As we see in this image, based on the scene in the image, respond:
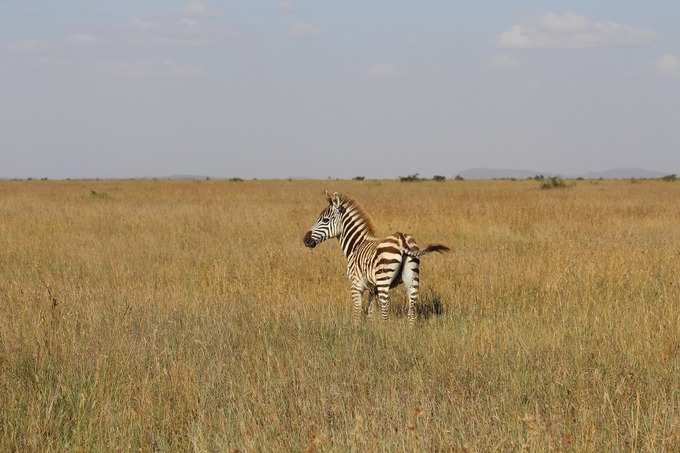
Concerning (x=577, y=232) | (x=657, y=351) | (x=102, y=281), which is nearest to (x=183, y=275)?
(x=102, y=281)

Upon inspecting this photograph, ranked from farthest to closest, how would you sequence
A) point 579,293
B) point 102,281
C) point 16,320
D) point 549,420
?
point 102,281
point 579,293
point 16,320
point 549,420

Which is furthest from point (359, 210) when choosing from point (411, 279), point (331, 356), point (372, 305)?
point (331, 356)

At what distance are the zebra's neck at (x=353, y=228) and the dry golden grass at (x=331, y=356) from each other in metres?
0.82

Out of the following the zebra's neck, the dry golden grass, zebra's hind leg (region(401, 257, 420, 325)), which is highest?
the zebra's neck

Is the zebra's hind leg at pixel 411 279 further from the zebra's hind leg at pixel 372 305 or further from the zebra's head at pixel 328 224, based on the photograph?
the zebra's head at pixel 328 224

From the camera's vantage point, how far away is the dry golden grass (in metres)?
3.93

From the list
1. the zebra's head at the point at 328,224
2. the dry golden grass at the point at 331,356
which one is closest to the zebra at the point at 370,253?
the zebra's head at the point at 328,224

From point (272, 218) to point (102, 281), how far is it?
29.1ft

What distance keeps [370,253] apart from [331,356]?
5.68 ft

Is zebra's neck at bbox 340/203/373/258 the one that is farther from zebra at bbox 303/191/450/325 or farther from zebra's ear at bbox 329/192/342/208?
zebra's ear at bbox 329/192/342/208

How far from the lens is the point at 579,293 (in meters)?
8.64

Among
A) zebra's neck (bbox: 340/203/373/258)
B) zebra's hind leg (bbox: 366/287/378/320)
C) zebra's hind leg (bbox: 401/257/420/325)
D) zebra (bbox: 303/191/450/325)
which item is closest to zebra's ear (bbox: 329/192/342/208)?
zebra (bbox: 303/191/450/325)

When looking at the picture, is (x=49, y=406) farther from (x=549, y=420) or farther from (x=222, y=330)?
(x=549, y=420)

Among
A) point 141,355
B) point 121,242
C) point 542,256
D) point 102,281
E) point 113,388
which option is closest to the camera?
point 113,388
